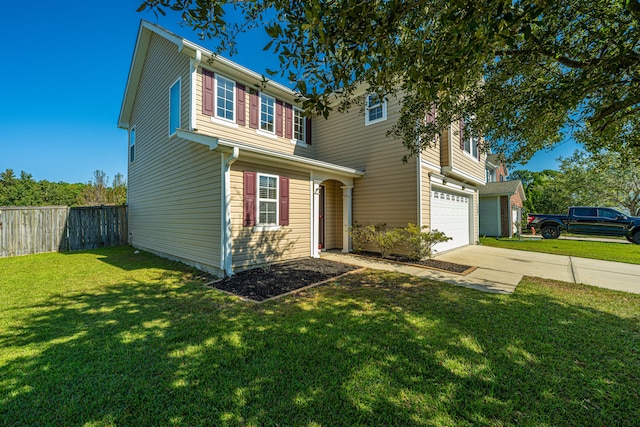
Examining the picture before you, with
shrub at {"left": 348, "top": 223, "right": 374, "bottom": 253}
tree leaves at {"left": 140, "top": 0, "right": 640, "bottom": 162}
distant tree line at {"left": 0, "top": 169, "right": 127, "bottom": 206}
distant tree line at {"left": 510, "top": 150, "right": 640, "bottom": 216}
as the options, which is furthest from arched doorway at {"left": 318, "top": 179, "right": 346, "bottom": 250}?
distant tree line at {"left": 510, "top": 150, "right": 640, "bottom": 216}

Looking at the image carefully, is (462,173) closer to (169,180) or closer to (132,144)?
(169,180)

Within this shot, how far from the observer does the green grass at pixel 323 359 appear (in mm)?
1975

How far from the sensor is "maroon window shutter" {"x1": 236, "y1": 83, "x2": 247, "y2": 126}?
791cm

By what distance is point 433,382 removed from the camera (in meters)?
2.31

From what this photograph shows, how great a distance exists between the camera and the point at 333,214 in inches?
391

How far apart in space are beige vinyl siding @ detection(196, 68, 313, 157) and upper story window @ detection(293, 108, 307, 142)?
0.36 metres

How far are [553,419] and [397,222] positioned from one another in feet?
21.4

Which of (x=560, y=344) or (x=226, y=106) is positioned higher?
(x=226, y=106)

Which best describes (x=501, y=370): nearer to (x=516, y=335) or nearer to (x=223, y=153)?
(x=516, y=335)

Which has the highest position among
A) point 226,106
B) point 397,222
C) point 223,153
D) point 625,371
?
point 226,106

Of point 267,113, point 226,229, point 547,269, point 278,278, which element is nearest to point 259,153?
point 226,229

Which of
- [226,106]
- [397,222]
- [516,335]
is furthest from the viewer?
[397,222]

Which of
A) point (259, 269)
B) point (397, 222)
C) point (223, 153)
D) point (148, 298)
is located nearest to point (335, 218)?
point (397, 222)

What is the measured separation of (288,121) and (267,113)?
0.93 metres
